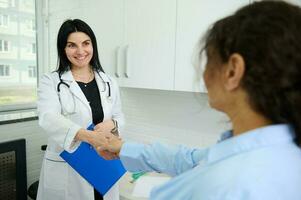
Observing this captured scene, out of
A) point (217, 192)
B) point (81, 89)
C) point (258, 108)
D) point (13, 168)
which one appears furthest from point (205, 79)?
point (13, 168)

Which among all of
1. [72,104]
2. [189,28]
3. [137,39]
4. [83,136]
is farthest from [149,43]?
[83,136]

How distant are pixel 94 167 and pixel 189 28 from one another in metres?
0.86

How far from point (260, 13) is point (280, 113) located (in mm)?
183

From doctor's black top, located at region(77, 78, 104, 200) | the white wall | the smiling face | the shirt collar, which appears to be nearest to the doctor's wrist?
doctor's black top, located at region(77, 78, 104, 200)

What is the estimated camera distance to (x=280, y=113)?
0.55 meters

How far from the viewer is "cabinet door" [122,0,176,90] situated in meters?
1.62

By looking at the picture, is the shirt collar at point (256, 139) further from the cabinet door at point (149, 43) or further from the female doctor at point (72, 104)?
the cabinet door at point (149, 43)

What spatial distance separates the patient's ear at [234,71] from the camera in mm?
536

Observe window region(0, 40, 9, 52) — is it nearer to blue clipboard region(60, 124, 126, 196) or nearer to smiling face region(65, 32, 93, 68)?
smiling face region(65, 32, 93, 68)

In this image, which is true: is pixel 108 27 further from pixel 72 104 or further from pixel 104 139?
pixel 104 139

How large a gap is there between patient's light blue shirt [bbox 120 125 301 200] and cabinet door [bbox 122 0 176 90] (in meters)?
1.08

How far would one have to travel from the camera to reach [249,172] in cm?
50

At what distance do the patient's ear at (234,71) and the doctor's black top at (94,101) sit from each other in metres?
1.12

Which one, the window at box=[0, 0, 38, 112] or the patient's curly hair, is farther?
the window at box=[0, 0, 38, 112]
